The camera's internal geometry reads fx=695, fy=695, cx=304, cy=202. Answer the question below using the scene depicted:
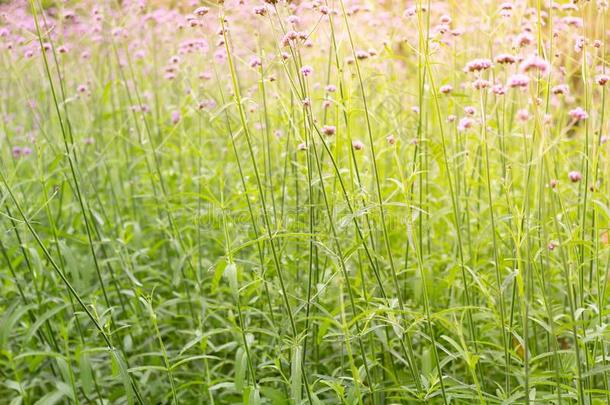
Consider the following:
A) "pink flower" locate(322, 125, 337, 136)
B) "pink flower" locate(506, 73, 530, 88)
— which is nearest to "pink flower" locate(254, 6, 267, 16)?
"pink flower" locate(322, 125, 337, 136)

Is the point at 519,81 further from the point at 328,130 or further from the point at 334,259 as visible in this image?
the point at 328,130

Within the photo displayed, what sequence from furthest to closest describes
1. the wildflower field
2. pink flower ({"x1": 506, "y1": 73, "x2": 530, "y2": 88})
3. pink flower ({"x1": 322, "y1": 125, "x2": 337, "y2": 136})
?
pink flower ({"x1": 322, "y1": 125, "x2": 337, "y2": 136}) → the wildflower field → pink flower ({"x1": 506, "y1": 73, "x2": 530, "y2": 88})

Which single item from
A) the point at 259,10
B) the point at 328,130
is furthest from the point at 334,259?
the point at 259,10

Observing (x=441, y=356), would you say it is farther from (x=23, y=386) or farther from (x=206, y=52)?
(x=206, y=52)

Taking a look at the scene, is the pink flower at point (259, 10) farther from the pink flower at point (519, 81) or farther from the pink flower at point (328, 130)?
the pink flower at point (519, 81)

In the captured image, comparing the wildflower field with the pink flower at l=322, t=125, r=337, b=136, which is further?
the pink flower at l=322, t=125, r=337, b=136

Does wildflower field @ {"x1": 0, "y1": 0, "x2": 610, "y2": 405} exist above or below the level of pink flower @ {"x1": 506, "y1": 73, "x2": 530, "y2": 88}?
below

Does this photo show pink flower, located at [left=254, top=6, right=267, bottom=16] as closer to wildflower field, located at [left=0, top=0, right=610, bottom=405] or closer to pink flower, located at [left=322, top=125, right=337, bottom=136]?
wildflower field, located at [left=0, top=0, right=610, bottom=405]

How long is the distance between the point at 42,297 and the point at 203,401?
841 millimetres

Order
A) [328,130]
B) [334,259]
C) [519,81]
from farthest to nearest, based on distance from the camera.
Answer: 1. [328,130]
2. [334,259]
3. [519,81]

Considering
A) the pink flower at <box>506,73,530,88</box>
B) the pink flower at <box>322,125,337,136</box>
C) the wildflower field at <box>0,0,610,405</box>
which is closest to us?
the pink flower at <box>506,73,530,88</box>

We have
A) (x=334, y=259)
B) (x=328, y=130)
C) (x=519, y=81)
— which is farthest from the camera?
(x=328, y=130)

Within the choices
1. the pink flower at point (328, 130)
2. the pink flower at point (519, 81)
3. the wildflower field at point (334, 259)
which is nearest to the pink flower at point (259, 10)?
the wildflower field at point (334, 259)

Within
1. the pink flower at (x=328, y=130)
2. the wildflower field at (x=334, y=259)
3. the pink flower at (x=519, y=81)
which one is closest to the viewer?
the pink flower at (x=519, y=81)
